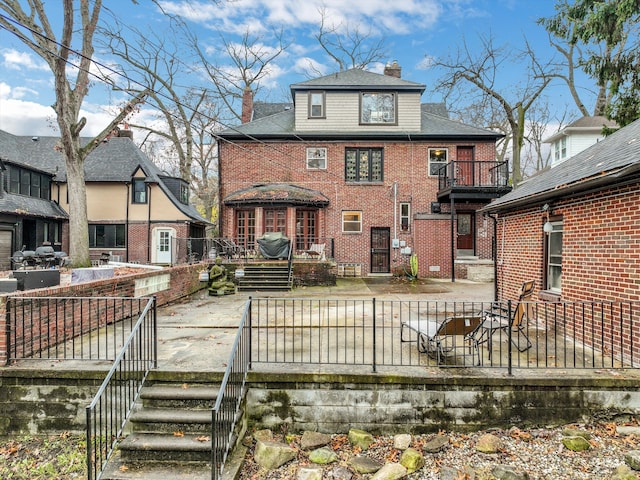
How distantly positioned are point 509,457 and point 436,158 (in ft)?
53.2

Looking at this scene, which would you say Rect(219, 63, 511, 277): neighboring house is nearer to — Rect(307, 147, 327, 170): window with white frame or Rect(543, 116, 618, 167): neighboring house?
Rect(307, 147, 327, 170): window with white frame

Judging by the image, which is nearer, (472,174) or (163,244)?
(472,174)

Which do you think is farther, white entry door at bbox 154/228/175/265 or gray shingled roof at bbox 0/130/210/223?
white entry door at bbox 154/228/175/265

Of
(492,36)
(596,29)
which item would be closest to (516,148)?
(492,36)

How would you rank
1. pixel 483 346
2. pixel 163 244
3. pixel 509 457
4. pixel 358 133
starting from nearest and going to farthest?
1. pixel 509 457
2. pixel 483 346
3. pixel 358 133
4. pixel 163 244

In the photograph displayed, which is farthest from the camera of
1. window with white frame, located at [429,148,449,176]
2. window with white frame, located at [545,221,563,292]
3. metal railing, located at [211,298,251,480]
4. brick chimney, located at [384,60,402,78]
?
brick chimney, located at [384,60,402,78]

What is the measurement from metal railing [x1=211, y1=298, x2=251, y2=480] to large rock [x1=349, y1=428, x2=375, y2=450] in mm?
1545

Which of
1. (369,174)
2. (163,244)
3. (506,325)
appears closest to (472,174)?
(369,174)

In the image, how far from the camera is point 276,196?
16484 mm

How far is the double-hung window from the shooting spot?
18.4 metres

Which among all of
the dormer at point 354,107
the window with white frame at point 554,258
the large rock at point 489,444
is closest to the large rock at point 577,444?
the large rock at point 489,444

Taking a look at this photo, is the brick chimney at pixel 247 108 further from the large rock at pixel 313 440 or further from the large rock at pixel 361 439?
the large rock at pixel 361 439

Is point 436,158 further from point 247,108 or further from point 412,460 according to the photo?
point 412,460

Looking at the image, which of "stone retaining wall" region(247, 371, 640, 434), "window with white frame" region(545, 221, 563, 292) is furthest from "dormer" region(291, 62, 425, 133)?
"stone retaining wall" region(247, 371, 640, 434)
